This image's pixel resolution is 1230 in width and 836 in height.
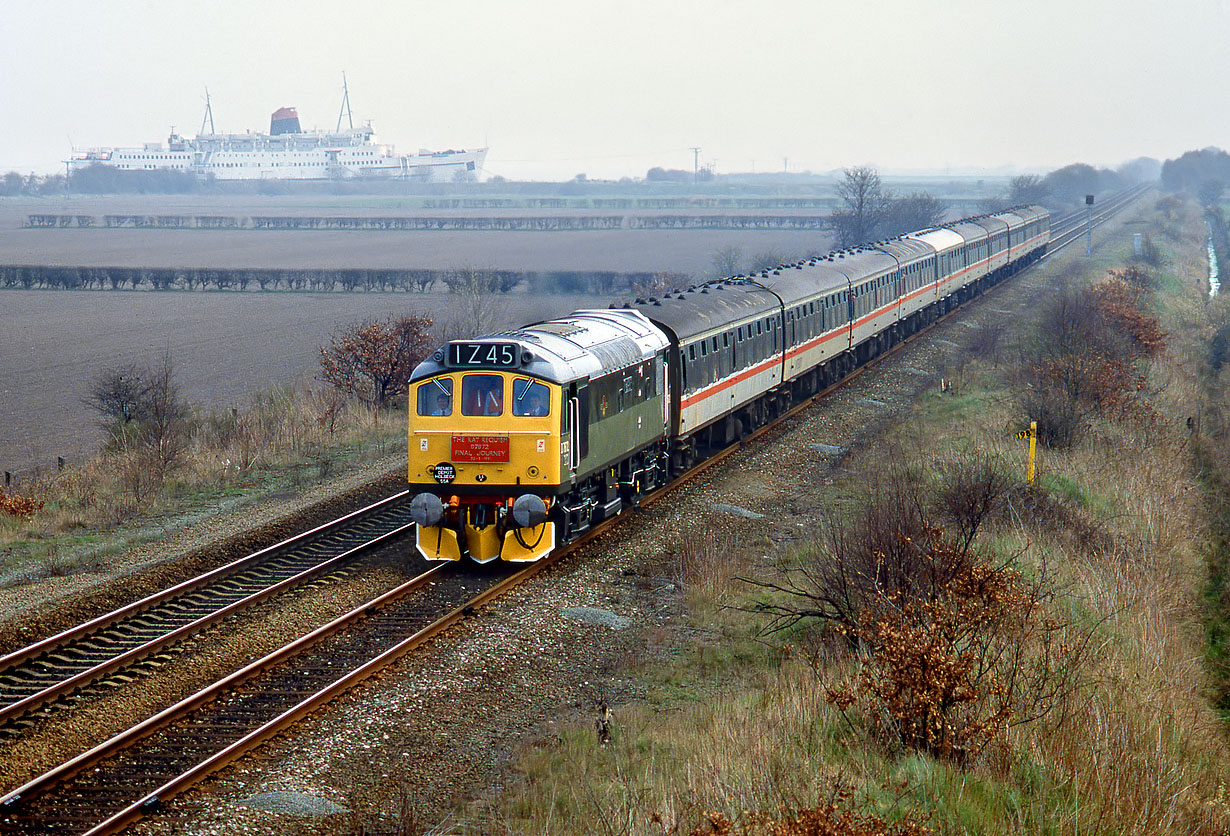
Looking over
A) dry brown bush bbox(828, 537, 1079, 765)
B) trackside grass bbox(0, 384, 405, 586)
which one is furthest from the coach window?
dry brown bush bbox(828, 537, 1079, 765)

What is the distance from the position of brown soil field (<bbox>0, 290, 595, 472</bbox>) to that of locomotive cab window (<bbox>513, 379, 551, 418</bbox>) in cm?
1669

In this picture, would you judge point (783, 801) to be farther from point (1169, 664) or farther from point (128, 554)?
point (128, 554)

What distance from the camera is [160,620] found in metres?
14.2

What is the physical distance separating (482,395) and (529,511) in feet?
5.55

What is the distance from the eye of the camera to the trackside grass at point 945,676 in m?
8.17

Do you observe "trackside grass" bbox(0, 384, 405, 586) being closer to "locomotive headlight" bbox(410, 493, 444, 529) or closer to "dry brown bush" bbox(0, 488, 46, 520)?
"dry brown bush" bbox(0, 488, 46, 520)

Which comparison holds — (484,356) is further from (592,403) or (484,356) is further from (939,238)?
(939,238)

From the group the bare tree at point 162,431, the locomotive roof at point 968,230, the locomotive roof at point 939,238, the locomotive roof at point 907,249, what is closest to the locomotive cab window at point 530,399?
the bare tree at point 162,431

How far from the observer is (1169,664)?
1231 cm

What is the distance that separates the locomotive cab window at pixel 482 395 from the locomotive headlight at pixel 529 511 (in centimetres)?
125

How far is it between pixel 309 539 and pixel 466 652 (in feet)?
19.1

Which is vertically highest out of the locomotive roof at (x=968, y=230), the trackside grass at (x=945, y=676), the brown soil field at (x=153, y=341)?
the locomotive roof at (x=968, y=230)

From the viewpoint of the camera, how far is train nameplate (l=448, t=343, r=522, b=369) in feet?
51.5

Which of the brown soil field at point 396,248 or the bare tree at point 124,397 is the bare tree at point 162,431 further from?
the brown soil field at point 396,248
